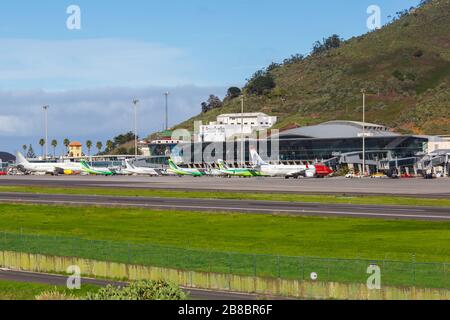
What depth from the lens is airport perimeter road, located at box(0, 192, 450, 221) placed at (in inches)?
3410

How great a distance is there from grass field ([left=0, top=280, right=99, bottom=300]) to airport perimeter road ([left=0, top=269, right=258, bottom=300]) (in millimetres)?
1509

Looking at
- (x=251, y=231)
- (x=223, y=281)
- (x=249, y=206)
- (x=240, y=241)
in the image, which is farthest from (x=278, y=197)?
(x=223, y=281)

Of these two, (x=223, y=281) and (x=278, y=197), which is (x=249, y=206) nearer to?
(x=278, y=197)

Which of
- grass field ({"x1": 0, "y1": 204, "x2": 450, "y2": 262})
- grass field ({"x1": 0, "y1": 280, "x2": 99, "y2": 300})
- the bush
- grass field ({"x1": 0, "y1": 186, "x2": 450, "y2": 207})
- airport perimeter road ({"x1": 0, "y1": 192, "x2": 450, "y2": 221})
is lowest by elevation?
grass field ({"x1": 0, "y1": 280, "x2": 99, "y2": 300})

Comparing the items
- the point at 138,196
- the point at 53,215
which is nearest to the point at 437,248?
the point at 53,215

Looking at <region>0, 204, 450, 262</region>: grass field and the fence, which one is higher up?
the fence

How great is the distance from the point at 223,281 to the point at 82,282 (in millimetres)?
8838

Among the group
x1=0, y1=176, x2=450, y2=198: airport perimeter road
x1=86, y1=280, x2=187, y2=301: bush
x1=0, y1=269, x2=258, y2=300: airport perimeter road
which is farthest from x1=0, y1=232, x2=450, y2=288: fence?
x1=0, y1=176, x2=450, y2=198: airport perimeter road

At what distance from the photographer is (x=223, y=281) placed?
46.9 meters

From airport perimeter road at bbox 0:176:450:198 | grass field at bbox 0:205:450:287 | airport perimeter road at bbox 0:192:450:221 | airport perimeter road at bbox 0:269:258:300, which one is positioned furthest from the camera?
airport perimeter road at bbox 0:176:450:198

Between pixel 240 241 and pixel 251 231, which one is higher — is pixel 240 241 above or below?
below

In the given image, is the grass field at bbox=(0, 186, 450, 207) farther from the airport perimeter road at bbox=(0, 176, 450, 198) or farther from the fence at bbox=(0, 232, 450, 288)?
the fence at bbox=(0, 232, 450, 288)

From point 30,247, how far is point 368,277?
2573 cm
